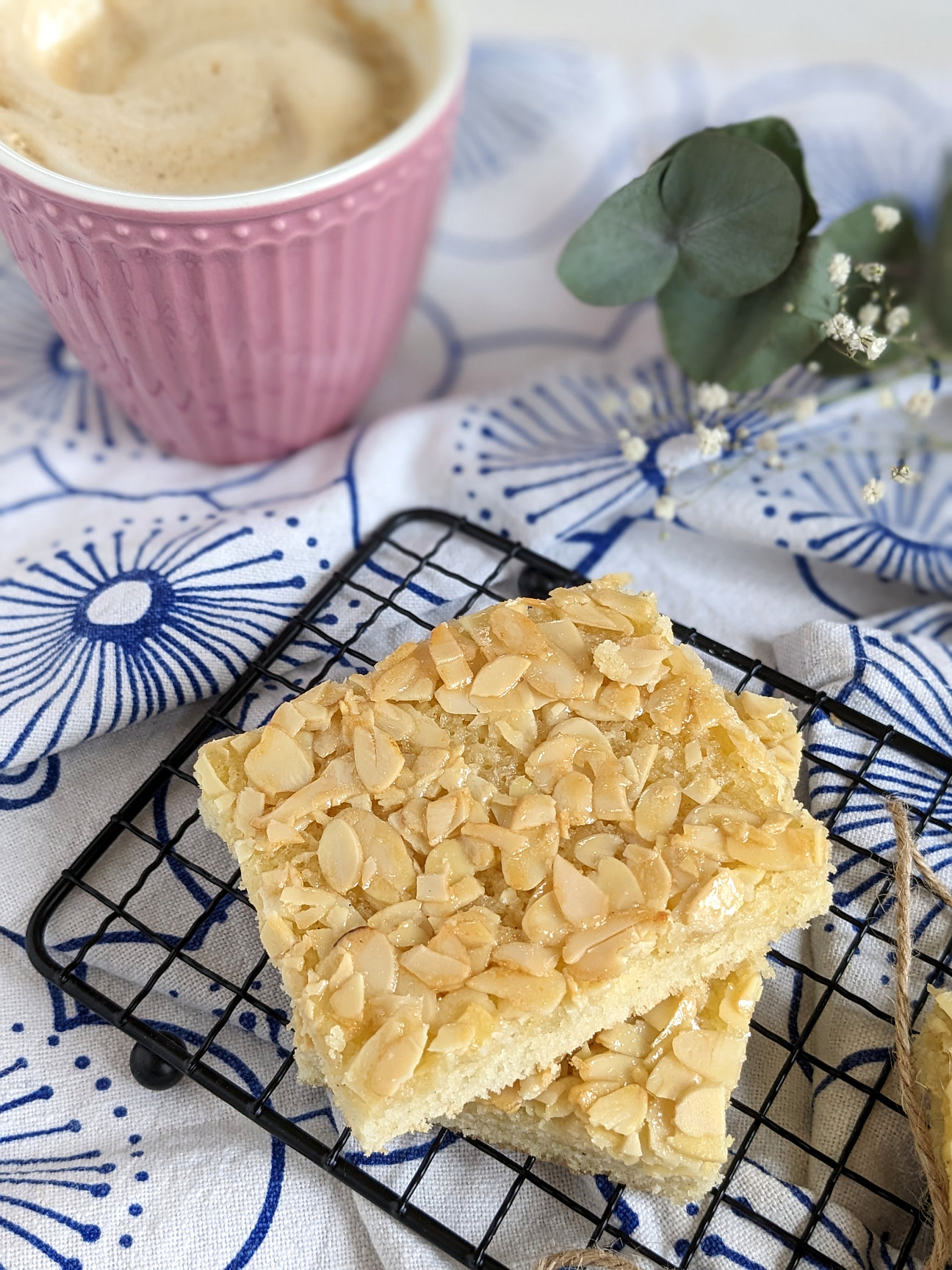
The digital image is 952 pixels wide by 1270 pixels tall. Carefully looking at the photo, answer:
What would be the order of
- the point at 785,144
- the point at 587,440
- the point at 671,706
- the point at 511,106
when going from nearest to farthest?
the point at 671,706, the point at 785,144, the point at 587,440, the point at 511,106

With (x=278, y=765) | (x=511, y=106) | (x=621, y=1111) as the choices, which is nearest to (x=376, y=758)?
(x=278, y=765)

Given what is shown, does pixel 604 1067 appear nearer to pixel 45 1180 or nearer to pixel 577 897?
pixel 577 897

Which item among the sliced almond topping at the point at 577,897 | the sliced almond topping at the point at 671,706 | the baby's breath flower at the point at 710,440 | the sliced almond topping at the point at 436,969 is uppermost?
the baby's breath flower at the point at 710,440

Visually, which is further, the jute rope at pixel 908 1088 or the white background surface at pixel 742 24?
the white background surface at pixel 742 24

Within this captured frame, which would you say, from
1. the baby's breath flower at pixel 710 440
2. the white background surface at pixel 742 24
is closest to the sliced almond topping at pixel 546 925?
the baby's breath flower at pixel 710 440

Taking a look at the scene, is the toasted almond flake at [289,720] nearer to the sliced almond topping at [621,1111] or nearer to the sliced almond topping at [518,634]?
the sliced almond topping at [518,634]

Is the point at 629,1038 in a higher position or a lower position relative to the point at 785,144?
lower
